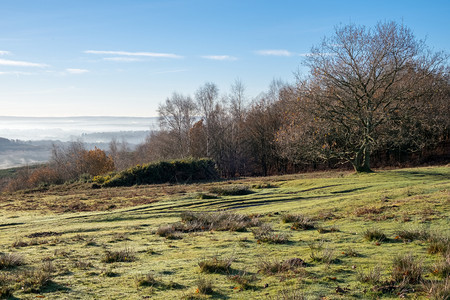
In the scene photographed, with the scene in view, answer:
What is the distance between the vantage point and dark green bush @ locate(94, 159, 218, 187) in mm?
37625

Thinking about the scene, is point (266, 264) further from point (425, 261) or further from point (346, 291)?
point (425, 261)

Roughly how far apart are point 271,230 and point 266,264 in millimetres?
4104

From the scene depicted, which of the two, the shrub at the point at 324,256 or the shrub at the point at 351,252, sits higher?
the shrub at the point at 324,256

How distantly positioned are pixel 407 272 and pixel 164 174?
114 feet

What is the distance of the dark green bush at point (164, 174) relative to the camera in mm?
37625

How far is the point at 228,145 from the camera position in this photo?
60562 millimetres

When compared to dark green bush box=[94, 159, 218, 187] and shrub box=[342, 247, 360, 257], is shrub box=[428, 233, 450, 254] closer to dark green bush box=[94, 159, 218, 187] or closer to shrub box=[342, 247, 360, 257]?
shrub box=[342, 247, 360, 257]

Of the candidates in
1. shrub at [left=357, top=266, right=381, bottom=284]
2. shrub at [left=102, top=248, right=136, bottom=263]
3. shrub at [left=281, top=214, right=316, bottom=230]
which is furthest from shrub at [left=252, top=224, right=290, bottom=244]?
shrub at [left=357, top=266, right=381, bottom=284]

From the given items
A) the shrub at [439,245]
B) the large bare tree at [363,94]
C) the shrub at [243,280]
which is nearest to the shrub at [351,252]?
the shrub at [439,245]

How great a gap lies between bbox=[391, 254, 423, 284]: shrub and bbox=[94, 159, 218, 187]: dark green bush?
109ft

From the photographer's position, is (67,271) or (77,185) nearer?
(67,271)

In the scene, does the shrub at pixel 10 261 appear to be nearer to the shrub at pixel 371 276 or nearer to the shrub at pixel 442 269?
the shrub at pixel 371 276

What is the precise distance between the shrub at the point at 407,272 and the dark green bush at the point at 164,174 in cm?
3322

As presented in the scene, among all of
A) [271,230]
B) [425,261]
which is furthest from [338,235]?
[425,261]
